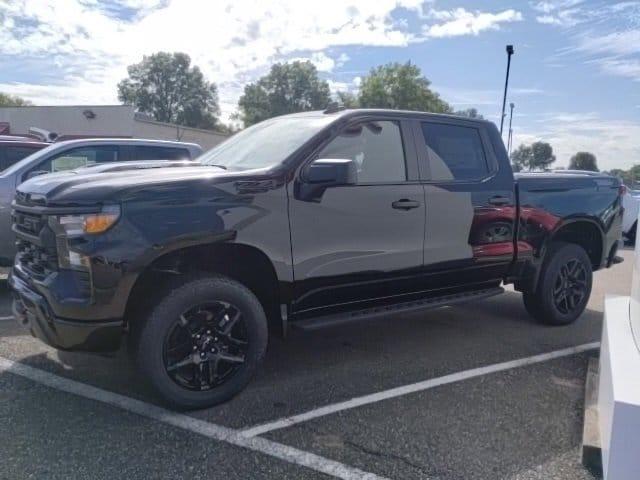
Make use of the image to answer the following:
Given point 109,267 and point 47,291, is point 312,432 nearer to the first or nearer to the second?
point 109,267

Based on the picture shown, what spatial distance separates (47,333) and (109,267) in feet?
2.00

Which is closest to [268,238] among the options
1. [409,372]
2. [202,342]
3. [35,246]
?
[202,342]

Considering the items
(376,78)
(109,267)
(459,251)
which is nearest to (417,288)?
(459,251)

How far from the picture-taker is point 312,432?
3.12 meters

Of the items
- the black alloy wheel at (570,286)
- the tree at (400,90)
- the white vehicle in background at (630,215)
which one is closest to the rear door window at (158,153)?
the black alloy wheel at (570,286)

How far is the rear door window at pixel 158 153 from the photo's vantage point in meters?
7.40

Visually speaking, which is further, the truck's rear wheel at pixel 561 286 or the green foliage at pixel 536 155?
the green foliage at pixel 536 155

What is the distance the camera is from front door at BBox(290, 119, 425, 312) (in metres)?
3.62

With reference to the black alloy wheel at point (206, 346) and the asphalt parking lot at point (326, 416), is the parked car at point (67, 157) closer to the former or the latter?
the asphalt parking lot at point (326, 416)

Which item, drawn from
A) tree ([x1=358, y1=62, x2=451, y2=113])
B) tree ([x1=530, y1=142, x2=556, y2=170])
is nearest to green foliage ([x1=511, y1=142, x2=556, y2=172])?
tree ([x1=530, y1=142, x2=556, y2=170])

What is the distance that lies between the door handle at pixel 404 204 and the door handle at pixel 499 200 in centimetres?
87

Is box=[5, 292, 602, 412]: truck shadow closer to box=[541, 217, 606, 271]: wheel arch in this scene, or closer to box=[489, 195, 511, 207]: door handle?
box=[541, 217, 606, 271]: wheel arch

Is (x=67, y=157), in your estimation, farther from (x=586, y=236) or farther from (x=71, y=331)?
(x=586, y=236)

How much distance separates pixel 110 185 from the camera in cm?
303
